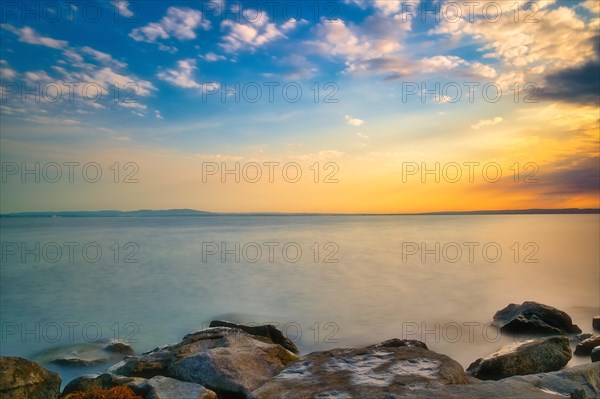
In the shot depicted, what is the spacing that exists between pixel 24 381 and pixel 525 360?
998 centimetres

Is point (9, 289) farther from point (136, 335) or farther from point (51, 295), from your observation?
point (136, 335)

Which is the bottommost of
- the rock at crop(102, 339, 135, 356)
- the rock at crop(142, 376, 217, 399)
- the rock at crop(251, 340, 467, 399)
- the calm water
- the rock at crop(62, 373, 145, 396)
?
the calm water

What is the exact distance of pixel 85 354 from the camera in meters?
13.0

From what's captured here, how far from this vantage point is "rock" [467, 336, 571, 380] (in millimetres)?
9406

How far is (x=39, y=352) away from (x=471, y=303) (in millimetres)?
17815

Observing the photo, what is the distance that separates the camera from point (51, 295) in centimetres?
2300

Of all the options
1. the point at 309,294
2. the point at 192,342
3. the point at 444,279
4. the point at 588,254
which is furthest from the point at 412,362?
the point at 588,254

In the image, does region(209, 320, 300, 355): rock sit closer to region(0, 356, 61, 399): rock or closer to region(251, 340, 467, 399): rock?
region(251, 340, 467, 399): rock

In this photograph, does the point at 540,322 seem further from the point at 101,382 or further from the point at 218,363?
the point at 101,382

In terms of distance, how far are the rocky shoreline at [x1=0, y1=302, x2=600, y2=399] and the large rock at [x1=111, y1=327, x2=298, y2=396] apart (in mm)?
19

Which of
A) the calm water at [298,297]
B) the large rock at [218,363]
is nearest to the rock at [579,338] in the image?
the calm water at [298,297]

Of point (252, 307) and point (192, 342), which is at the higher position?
point (192, 342)

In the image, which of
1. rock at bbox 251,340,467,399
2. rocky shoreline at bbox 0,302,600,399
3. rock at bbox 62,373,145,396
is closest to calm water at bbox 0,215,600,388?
rocky shoreline at bbox 0,302,600,399

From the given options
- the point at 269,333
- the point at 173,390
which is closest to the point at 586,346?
the point at 269,333
